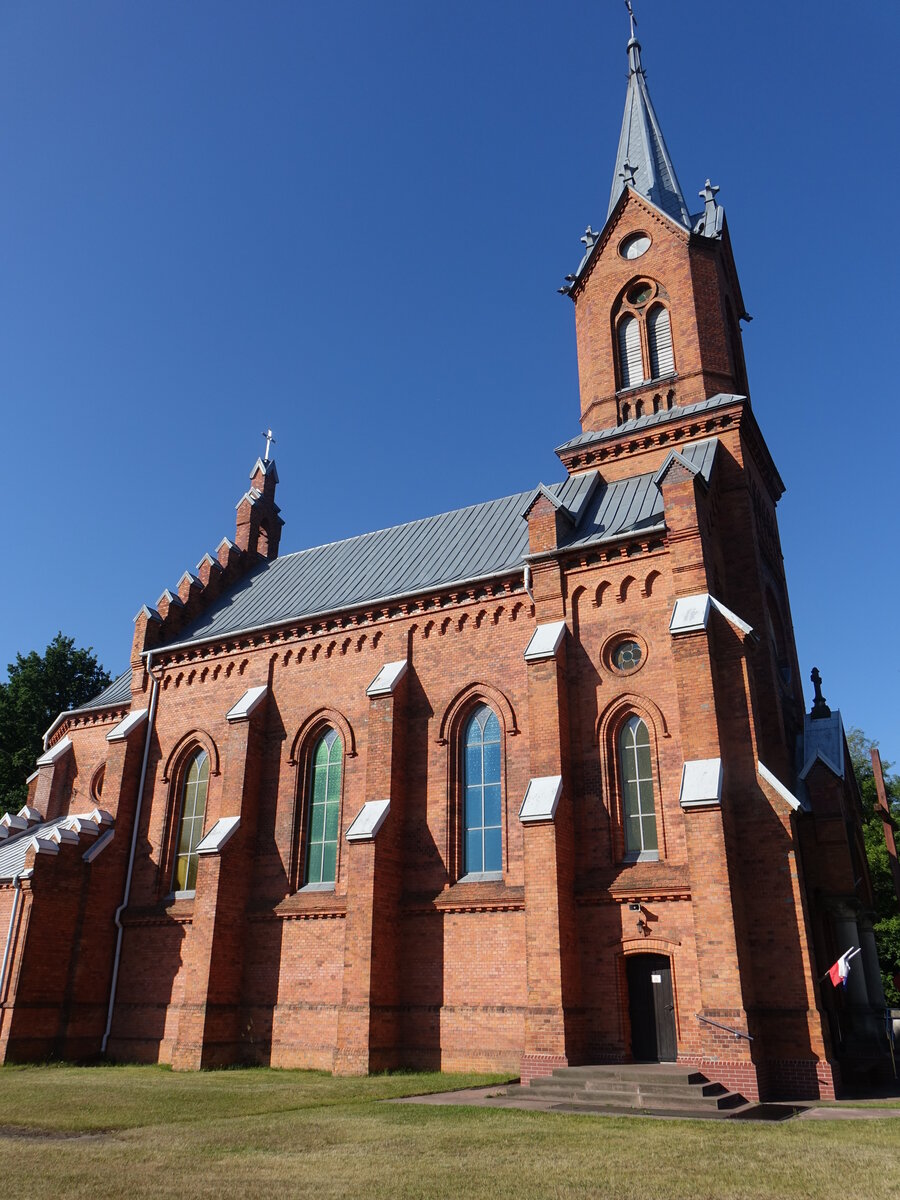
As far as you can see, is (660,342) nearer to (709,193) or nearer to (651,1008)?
(709,193)

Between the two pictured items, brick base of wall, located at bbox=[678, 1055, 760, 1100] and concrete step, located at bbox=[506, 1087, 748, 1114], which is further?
brick base of wall, located at bbox=[678, 1055, 760, 1100]

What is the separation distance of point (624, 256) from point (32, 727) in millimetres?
32722

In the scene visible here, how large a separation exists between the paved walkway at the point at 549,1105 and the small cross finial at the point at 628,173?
24.8 metres

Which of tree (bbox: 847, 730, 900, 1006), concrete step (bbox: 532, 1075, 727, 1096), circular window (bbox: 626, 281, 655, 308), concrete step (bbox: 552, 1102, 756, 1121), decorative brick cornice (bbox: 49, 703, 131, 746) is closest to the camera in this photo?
concrete step (bbox: 552, 1102, 756, 1121)

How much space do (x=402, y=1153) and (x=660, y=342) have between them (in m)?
21.9

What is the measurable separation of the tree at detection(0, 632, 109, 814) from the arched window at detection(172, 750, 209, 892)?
17.4m

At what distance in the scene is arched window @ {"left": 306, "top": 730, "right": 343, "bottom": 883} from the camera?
22.7 meters

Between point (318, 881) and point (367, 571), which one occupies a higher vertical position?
point (367, 571)

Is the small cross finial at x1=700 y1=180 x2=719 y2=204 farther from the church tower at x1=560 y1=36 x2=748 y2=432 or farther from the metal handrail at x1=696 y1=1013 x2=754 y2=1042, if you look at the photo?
the metal handrail at x1=696 y1=1013 x2=754 y2=1042

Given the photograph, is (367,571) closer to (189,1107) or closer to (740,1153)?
(189,1107)

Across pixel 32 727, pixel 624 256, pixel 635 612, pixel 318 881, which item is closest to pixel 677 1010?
pixel 635 612

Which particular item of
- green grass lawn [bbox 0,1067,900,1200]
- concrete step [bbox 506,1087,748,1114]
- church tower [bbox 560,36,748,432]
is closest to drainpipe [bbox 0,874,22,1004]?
green grass lawn [bbox 0,1067,900,1200]

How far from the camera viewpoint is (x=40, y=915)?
23.3 metres

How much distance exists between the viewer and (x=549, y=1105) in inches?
570
